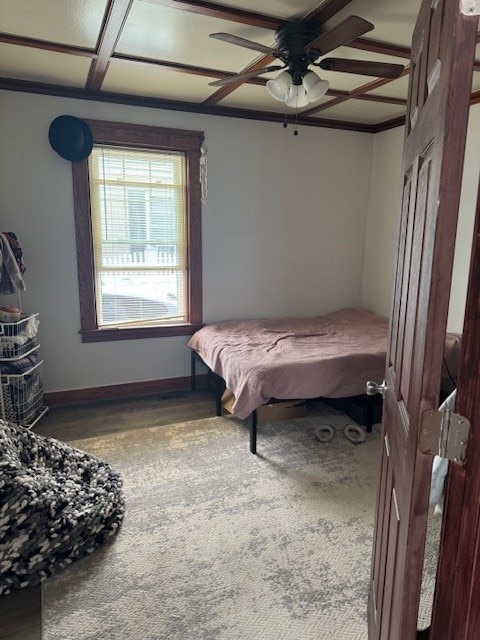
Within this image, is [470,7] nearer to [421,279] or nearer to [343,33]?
[421,279]

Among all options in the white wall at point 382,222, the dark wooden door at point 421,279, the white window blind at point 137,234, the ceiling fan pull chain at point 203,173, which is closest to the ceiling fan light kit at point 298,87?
the dark wooden door at point 421,279

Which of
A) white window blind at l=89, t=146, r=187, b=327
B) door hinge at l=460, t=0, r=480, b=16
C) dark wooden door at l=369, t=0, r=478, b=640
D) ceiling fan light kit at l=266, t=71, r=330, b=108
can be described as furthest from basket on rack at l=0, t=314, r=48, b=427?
door hinge at l=460, t=0, r=480, b=16

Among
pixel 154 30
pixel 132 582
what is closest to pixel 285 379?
pixel 132 582

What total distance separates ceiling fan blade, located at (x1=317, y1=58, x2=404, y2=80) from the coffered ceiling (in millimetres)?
161

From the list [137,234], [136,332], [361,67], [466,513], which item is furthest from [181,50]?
[466,513]

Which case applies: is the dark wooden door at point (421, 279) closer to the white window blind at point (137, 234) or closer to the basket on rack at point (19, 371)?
the basket on rack at point (19, 371)

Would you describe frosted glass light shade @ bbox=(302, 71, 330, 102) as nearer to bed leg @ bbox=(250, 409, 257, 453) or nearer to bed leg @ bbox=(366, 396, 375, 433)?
bed leg @ bbox=(250, 409, 257, 453)

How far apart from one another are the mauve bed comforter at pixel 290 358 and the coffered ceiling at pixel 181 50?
1.87 metres

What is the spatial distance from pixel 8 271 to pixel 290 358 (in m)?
2.10

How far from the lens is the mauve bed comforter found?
9.27 feet

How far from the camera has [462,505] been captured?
2.61 ft

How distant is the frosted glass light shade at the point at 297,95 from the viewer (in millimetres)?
2486

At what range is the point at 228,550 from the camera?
204 centimetres

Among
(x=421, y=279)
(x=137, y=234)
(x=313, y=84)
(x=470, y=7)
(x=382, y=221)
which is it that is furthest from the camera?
(x=382, y=221)
